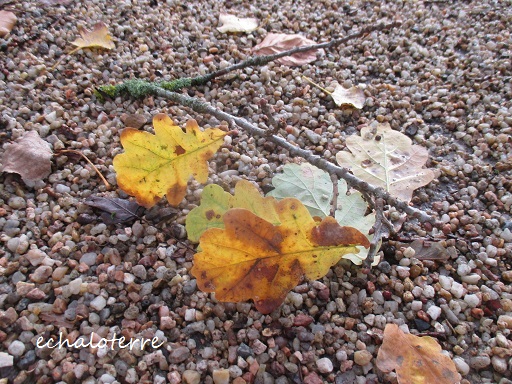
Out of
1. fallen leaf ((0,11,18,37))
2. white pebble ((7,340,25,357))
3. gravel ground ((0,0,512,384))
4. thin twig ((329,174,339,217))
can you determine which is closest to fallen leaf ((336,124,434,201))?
gravel ground ((0,0,512,384))

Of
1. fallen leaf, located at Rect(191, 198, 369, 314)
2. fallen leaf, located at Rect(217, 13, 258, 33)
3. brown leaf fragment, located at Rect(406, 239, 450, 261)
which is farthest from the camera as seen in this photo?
fallen leaf, located at Rect(217, 13, 258, 33)

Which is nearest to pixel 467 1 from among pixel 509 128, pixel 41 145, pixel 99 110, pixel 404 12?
pixel 404 12

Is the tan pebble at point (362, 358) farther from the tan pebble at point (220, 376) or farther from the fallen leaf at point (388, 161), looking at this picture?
→ the fallen leaf at point (388, 161)

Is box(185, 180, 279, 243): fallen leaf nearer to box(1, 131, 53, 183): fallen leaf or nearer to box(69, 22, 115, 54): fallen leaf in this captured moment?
box(1, 131, 53, 183): fallen leaf

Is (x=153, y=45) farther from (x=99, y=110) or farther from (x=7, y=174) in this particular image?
(x=7, y=174)

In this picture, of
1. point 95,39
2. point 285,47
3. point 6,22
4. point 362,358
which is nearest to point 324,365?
point 362,358

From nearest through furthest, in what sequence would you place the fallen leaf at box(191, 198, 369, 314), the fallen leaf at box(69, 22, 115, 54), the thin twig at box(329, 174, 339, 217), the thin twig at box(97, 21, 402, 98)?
the fallen leaf at box(191, 198, 369, 314) < the thin twig at box(329, 174, 339, 217) < the thin twig at box(97, 21, 402, 98) < the fallen leaf at box(69, 22, 115, 54)

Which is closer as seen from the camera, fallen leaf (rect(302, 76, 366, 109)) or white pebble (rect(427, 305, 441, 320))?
white pebble (rect(427, 305, 441, 320))
